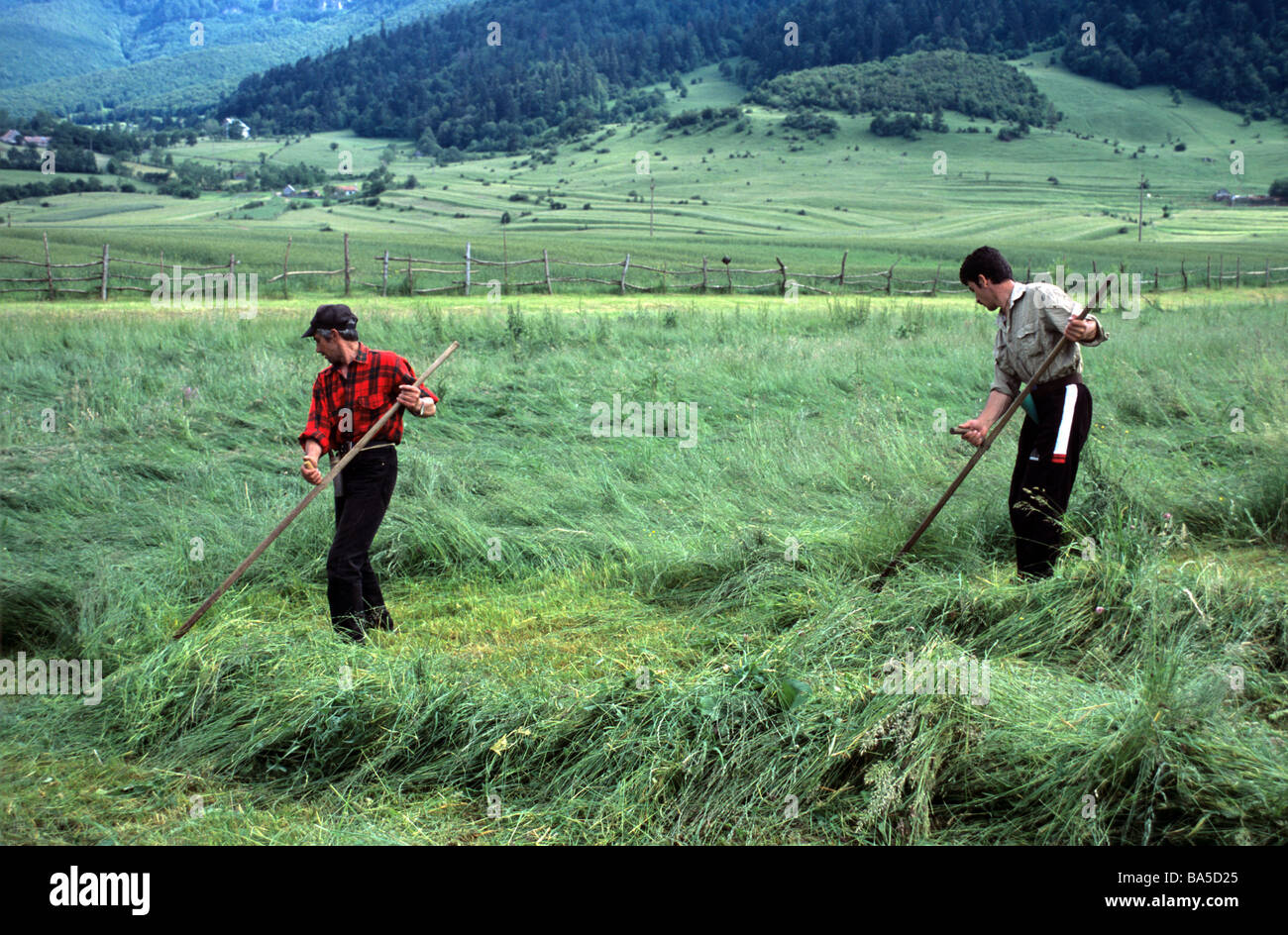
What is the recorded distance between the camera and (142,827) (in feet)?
10.4

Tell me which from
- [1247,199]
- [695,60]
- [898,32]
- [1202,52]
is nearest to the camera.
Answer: [1247,199]

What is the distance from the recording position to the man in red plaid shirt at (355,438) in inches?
175

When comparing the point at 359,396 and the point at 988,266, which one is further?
the point at 359,396

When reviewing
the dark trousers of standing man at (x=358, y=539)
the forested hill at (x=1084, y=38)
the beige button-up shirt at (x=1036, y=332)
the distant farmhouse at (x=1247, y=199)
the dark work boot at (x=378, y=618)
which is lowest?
the dark work boot at (x=378, y=618)

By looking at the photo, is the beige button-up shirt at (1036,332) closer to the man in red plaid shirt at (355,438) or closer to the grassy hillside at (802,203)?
the man in red plaid shirt at (355,438)

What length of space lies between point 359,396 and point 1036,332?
10.4 ft

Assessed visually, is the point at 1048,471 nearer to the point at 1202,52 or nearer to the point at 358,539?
the point at 358,539

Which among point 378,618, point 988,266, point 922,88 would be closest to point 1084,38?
point 922,88

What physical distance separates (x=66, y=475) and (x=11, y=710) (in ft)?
11.3

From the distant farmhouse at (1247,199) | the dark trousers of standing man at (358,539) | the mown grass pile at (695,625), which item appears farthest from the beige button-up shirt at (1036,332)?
the distant farmhouse at (1247,199)

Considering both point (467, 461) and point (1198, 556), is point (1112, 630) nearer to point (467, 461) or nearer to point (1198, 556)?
point (1198, 556)

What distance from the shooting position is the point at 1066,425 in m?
4.37

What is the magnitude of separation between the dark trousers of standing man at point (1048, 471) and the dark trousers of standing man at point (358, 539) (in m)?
2.99

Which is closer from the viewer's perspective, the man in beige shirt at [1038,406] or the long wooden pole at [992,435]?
the long wooden pole at [992,435]
